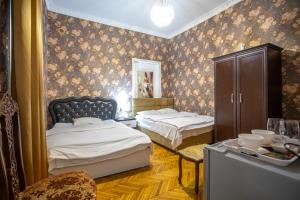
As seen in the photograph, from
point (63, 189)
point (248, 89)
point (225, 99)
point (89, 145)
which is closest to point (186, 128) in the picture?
point (225, 99)

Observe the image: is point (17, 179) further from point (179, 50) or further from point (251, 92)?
point (179, 50)

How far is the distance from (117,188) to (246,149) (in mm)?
1690

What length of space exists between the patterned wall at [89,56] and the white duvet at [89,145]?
1.49 meters

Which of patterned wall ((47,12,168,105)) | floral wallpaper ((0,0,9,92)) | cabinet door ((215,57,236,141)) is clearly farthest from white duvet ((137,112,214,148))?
floral wallpaper ((0,0,9,92))

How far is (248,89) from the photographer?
2.54 m

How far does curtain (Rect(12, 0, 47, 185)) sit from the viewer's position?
4.67 ft

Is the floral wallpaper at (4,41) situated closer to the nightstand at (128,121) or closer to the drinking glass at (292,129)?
the drinking glass at (292,129)

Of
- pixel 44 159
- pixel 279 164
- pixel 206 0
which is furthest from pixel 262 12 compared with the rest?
pixel 44 159

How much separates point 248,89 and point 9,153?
2936 millimetres

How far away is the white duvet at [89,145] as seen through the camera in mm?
1985

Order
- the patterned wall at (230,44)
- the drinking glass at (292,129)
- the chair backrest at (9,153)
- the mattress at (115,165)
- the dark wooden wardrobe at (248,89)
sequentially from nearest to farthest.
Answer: the chair backrest at (9,153) < the drinking glass at (292,129) < the mattress at (115,165) < the dark wooden wardrobe at (248,89) < the patterned wall at (230,44)

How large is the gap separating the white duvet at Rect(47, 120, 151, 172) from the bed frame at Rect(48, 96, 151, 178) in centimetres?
11

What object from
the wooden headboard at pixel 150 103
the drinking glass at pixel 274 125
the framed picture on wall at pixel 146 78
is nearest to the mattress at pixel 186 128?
the wooden headboard at pixel 150 103

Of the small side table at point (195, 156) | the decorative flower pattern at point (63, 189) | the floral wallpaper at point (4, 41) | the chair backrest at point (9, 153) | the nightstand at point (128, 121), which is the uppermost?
the floral wallpaper at point (4, 41)
